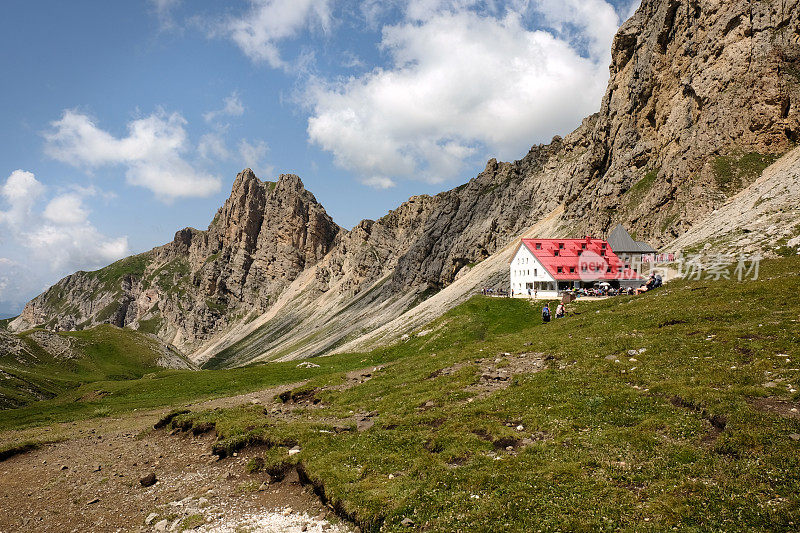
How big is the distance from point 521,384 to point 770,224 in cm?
4712

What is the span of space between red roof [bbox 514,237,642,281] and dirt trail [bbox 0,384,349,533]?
2097 inches

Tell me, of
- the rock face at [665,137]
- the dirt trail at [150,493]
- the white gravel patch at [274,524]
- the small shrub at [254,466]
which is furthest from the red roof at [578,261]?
the white gravel patch at [274,524]

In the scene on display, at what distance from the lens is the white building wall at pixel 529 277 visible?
207ft

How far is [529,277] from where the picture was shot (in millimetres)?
66250

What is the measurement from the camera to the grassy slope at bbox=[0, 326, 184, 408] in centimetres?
5454

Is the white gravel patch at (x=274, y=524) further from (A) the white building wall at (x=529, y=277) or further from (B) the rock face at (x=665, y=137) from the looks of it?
(B) the rock face at (x=665, y=137)

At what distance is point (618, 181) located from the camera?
117188 millimetres

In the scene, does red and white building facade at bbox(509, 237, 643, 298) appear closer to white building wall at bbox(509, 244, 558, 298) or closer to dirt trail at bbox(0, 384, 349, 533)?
white building wall at bbox(509, 244, 558, 298)

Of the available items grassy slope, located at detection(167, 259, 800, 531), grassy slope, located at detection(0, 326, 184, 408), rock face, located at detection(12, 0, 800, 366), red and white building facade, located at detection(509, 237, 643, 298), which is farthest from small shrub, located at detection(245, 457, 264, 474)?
rock face, located at detection(12, 0, 800, 366)

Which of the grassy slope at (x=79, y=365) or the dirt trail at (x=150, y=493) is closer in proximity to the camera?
the dirt trail at (x=150, y=493)

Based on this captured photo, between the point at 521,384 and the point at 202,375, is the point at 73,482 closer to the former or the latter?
the point at 521,384

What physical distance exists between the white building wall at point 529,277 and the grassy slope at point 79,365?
70.5 m

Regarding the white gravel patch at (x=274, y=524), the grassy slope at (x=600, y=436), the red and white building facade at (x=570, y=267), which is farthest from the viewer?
the red and white building facade at (x=570, y=267)

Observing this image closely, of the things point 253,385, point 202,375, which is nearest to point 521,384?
point 253,385
